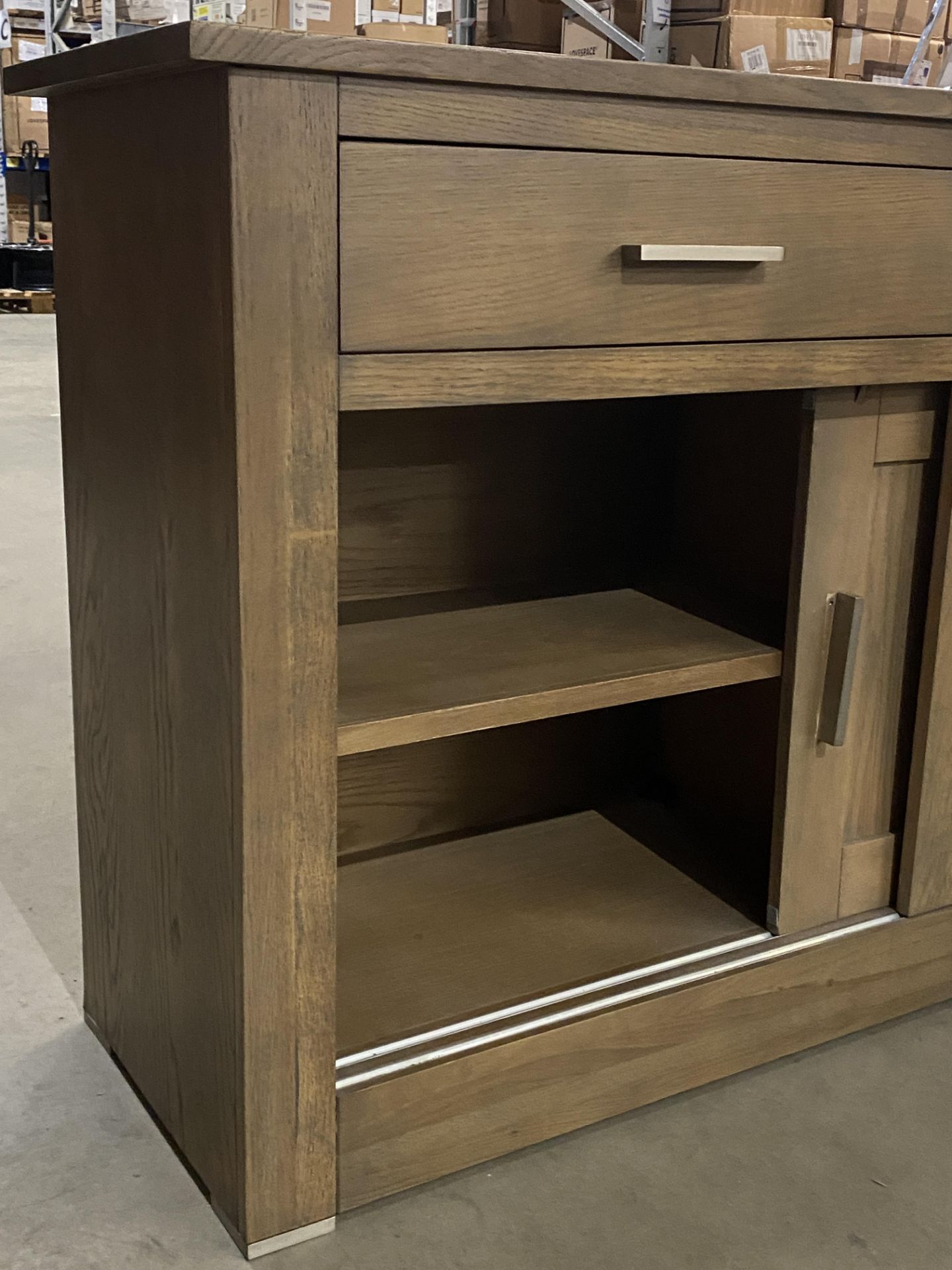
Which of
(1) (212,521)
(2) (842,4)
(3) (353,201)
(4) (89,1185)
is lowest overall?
(4) (89,1185)

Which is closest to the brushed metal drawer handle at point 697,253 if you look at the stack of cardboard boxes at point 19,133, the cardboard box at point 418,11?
the cardboard box at point 418,11

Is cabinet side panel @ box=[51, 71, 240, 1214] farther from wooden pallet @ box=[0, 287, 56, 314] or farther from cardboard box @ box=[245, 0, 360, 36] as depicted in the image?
wooden pallet @ box=[0, 287, 56, 314]

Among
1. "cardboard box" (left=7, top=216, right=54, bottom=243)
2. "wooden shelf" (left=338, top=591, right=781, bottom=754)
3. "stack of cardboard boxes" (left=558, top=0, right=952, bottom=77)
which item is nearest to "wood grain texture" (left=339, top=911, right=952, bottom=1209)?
"wooden shelf" (left=338, top=591, right=781, bottom=754)

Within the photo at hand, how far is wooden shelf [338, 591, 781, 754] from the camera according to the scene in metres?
1.17

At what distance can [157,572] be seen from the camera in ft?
3.84

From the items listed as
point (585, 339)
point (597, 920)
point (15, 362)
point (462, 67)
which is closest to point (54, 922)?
point (597, 920)

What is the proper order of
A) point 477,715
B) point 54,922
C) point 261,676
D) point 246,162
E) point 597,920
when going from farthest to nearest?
point 54,922
point 597,920
point 477,715
point 261,676
point 246,162

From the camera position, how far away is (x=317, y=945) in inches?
44.4

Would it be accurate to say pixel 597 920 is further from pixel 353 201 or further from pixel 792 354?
pixel 353 201

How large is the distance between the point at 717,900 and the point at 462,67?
0.93 metres

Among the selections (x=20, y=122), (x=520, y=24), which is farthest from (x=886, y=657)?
(x=20, y=122)

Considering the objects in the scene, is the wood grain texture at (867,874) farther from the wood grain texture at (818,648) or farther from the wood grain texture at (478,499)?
the wood grain texture at (478,499)

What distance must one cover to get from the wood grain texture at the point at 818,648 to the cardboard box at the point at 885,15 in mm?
394

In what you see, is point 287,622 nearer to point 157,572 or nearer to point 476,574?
point 157,572
